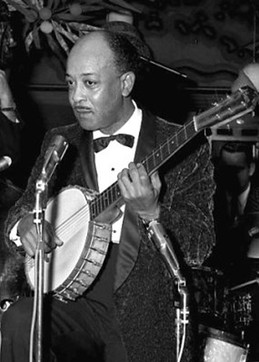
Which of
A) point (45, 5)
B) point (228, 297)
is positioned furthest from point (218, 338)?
point (45, 5)

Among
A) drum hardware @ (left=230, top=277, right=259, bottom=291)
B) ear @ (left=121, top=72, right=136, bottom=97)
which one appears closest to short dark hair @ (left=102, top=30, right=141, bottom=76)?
ear @ (left=121, top=72, right=136, bottom=97)

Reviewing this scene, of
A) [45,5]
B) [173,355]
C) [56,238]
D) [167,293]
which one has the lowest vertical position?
[173,355]

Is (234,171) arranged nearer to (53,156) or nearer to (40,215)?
(53,156)

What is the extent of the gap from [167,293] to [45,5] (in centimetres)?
341

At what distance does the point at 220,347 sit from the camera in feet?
17.1

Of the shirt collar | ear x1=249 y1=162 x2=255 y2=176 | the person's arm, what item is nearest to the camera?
the person's arm

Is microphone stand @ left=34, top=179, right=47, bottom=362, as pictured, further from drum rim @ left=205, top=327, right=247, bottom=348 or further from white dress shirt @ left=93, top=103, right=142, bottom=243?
drum rim @ left=205, top=327, right=247, bottom=348

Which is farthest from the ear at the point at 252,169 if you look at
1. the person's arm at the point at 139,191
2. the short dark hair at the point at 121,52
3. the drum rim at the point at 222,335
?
the person's arm at the point at 139,191

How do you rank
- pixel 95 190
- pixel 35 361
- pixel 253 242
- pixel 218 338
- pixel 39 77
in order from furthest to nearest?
pixel 39 77 → pixel 253 242 → pixel 218 338 → pixel 95 190 → pixel 35 361

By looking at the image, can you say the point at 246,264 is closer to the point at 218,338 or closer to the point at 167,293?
the point at 218,338

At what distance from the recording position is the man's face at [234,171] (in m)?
6.75

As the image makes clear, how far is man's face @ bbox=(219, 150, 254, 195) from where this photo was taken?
675 centimetres

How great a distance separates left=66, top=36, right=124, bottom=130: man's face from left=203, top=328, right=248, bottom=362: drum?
183cm

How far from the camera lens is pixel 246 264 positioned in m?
6.21
